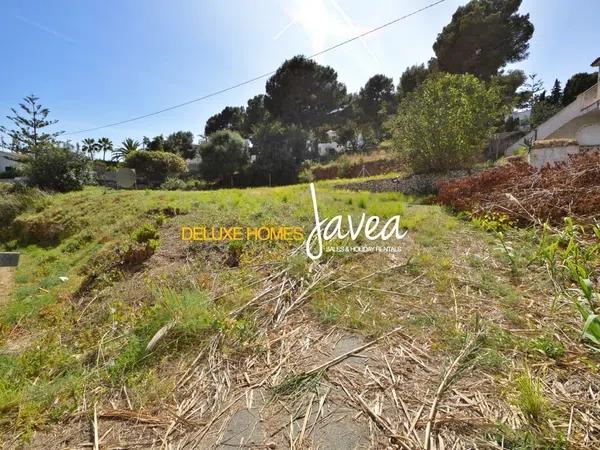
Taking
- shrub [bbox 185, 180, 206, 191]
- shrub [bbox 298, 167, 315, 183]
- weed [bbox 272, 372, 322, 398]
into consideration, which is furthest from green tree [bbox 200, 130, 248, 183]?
weed [bbox 272, 372, 322, 398]

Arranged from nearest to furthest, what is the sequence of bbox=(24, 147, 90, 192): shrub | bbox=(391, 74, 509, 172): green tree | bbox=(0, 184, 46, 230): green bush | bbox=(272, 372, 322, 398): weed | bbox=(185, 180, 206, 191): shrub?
bbox=(272, 372, 322, 398): weed
bbox=(391, 74, 509, 172): green tree
bbox=(0, 184, 46, 230): green bush
bbox=(24, 147, 90, 192): shrub
bbox=(185, 180, 206, 191): shrub

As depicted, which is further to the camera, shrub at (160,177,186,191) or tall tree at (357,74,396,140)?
tall tree at (357,74,396,140)

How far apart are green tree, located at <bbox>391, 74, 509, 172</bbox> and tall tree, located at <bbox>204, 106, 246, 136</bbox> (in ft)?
91.2

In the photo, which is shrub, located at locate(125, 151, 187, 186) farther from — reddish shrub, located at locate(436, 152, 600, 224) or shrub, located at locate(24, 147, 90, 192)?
reddish shrub, located at locate(436, 152, 600, 224)

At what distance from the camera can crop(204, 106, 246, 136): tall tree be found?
35.4 metres

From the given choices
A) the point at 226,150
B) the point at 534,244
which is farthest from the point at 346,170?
the point at 534,244

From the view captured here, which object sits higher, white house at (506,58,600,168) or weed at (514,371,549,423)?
white house at (506,58,600,168)

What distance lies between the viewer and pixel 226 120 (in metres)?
38.5

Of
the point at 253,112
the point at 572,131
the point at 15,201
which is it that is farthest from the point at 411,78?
the point at 15,201

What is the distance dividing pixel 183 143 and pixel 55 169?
2222 cm

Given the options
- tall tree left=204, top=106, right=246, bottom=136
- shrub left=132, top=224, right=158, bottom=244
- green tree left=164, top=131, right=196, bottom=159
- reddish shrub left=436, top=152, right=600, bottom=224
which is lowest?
reddish shrub left=436, top=152, right=600, bottom=224

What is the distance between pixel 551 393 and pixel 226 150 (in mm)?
20054

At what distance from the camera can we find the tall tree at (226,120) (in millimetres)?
35369

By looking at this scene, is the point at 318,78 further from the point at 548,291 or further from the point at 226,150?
the point at 548,291
